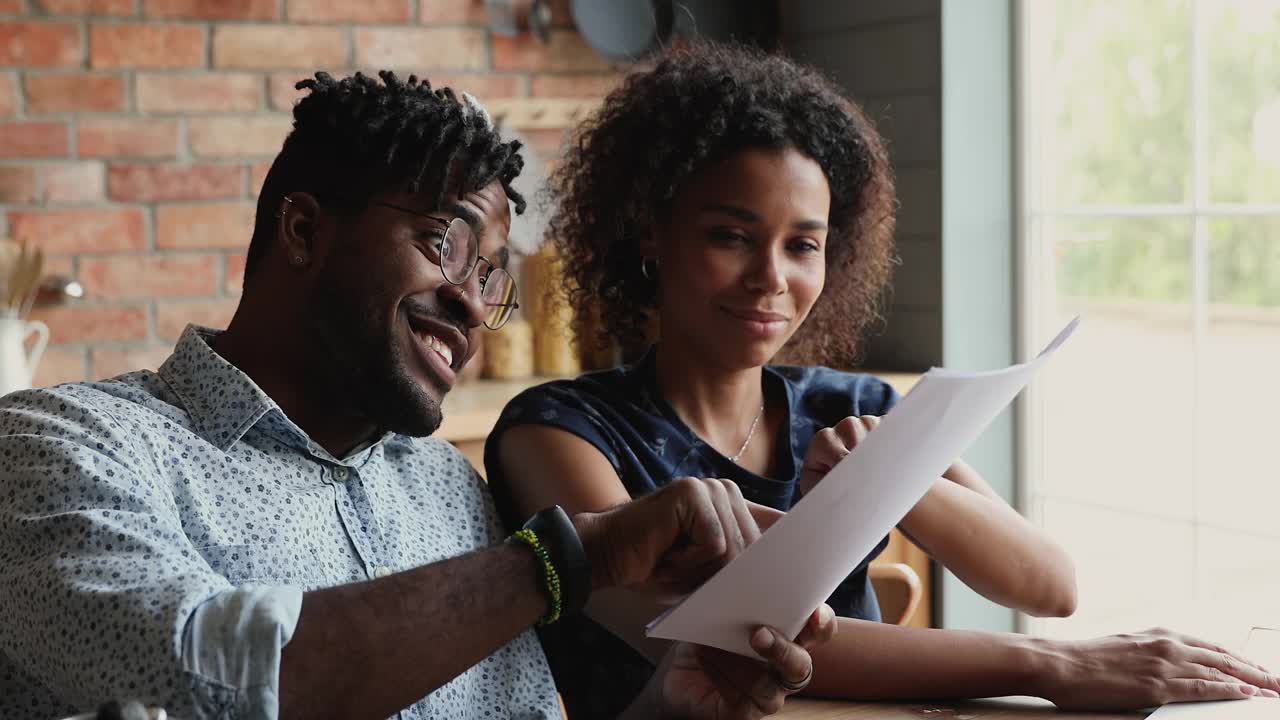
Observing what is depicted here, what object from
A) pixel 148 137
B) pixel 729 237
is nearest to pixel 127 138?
pixel 148 137

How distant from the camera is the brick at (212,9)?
2918 millimetres

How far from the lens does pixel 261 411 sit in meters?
1.31

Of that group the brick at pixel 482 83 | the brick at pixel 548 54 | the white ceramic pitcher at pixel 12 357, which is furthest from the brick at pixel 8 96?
the brick at pixel 548 54

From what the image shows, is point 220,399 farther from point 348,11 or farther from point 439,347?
point 348,11

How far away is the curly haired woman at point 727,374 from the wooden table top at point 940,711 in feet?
0.09

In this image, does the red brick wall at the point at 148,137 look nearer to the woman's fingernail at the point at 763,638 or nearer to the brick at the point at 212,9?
the brick at the point at 212,9

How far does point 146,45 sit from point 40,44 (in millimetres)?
206

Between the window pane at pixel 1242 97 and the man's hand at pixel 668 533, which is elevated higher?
the window pane at pixel 1242 97

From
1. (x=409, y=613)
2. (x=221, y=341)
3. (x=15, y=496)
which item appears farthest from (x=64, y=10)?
(x=409, y=613)

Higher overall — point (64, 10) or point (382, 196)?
point (64, 10)

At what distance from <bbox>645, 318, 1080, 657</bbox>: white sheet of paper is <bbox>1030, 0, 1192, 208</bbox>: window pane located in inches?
79.2

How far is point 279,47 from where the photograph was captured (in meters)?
3.05

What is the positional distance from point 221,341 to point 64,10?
1740 millimetres

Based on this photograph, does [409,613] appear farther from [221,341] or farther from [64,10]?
[64,10]
